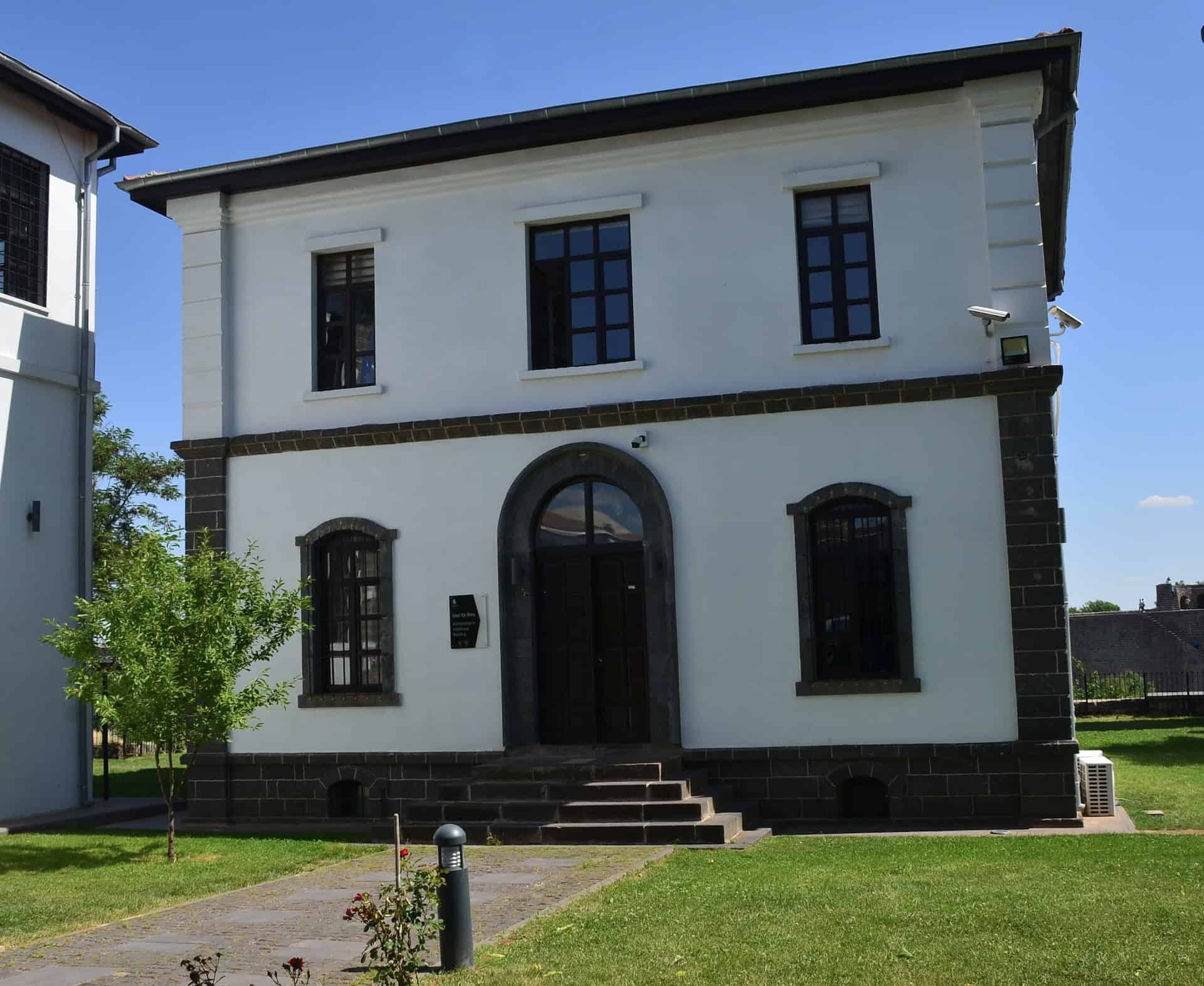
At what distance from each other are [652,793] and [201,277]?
8.60m

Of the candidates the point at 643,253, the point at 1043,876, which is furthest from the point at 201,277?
the point at 1043,876

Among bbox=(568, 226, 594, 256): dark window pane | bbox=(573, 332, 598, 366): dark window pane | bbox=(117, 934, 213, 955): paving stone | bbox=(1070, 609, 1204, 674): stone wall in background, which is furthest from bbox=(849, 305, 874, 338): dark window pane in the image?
bbox=(1070, 609, 1204, 674): stone wall in background

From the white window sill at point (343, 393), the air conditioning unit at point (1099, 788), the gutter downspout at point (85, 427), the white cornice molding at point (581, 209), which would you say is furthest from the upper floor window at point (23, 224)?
the air conditioning unit at point (1099, 788)

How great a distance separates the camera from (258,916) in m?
9.46

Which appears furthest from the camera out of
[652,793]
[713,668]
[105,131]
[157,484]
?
[157,484]

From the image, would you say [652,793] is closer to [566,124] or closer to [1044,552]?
[1044,552]

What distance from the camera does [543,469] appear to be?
50.0 ft

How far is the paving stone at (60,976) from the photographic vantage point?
7.56m

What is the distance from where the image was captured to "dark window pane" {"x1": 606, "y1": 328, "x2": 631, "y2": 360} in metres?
15.3

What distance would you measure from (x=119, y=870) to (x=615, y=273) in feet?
27.0

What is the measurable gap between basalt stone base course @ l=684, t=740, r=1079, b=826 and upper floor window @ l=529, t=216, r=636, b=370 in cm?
480

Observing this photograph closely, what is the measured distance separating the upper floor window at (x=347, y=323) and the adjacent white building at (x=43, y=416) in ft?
11.0

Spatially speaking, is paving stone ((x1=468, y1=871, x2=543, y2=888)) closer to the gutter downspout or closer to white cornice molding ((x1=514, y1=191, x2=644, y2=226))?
white cornice molding ((x1=514, y1=191, x2=644, y2=226))

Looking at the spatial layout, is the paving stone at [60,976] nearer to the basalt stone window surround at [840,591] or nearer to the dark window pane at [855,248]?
the basalt stone window surround at [840,591]
